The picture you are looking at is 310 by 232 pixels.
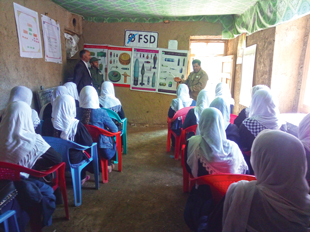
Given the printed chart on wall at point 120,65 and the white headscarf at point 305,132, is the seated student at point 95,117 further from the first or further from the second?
the printed chart on wall at point 120,65

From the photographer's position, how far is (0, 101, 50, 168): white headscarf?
4.60ft

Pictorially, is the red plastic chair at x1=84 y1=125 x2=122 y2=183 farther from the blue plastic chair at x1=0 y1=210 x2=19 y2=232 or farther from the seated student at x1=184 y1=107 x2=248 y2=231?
the blue plastic chair at x1=0 y1=210 x2=19 y2=232

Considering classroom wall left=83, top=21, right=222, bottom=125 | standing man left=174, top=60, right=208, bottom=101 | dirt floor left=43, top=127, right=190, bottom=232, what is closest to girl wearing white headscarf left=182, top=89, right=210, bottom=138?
dirt floor left=43, top=127, right=190, bottom=232

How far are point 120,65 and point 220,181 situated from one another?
446 cm

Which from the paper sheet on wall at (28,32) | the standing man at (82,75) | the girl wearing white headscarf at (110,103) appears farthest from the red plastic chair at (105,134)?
the standing man at (82,75)

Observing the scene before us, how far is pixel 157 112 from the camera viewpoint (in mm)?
5379

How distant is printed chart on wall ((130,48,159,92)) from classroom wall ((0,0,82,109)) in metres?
1.77

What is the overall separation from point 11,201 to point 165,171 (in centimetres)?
194

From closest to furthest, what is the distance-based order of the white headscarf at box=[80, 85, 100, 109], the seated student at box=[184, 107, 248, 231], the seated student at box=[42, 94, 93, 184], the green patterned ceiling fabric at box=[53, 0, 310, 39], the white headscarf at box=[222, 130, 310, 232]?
the white headscarf at box=[222, 130, 310, 232] < the seated student at box=[184, 107, 248, 231] < the seated student at box=[42, 94, 93, 184] < the white headscarf at box=[80, 85, 100, 109] < the green patterned ceiling fabric at box=[53, 0, 310, 39]

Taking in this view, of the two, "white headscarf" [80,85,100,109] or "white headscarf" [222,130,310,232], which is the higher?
"white headscarf" [80,85,100,109]

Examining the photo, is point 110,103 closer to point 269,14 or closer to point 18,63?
point 18,63

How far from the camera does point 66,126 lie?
6.57 ft

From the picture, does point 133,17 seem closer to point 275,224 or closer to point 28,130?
point 28,130

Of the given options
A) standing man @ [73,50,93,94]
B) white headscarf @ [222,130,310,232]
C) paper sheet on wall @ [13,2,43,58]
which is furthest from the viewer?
standing man @ [73,50,93,94]
